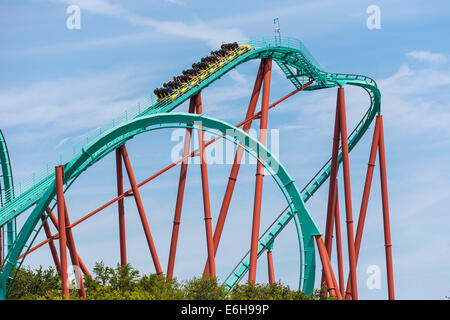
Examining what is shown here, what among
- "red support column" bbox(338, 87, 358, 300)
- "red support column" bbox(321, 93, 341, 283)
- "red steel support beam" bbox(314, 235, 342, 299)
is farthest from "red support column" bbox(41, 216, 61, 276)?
"red support column" bbox(338, 87, 358, 300)

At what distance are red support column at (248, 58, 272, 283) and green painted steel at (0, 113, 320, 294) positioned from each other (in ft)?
5.54

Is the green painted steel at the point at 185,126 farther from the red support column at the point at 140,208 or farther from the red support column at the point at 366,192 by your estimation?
the red support column at the point at 366,192

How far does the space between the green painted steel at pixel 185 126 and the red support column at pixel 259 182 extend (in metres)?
1.69

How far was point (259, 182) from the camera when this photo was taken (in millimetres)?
22516

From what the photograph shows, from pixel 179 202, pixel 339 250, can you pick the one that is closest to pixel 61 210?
pixel 179 202

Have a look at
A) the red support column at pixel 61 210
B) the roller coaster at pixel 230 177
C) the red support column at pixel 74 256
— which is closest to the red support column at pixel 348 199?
the roller coaster at pixel 230 177

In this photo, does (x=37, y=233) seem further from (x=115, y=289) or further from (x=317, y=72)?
(x=317, y=72)

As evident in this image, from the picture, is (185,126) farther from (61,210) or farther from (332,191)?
(332,191)

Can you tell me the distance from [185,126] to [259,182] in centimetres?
325

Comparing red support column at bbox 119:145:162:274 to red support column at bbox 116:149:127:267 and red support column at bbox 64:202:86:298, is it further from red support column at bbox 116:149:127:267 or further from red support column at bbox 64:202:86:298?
red support column at bbox 64:202:86:298

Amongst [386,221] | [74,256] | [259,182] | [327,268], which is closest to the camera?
[327,268]

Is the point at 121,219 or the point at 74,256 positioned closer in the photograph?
the point at 74,256

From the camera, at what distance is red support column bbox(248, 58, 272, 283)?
2162cm
